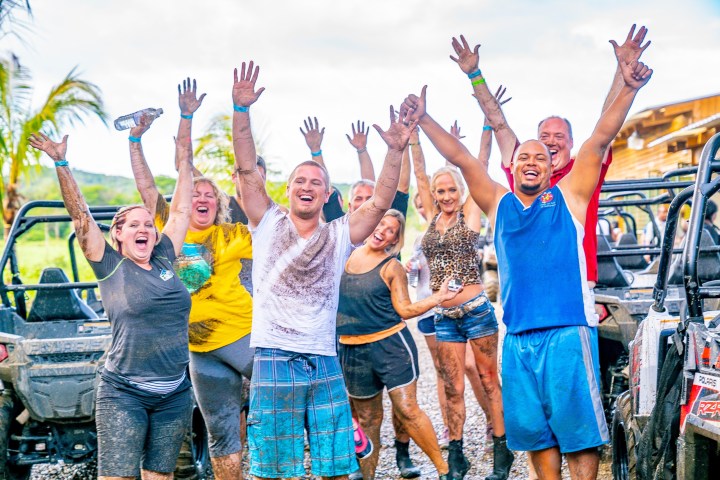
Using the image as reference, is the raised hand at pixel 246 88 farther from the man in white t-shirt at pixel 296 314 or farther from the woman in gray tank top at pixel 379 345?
the woman in gray tank top at pixel 379 345

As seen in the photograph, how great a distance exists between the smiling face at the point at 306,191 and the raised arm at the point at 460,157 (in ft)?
1.84

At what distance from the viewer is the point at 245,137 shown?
412cm

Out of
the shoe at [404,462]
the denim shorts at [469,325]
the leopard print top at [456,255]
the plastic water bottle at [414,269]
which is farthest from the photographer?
the plastic water bottle at [414,269]

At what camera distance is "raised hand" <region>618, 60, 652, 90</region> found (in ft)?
12.9

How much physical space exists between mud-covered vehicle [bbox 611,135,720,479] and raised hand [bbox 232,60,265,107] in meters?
2.10

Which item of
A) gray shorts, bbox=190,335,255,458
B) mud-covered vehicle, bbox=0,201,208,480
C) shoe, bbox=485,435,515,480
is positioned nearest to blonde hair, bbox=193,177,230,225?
gray shorts, bbox=190,335,255,458

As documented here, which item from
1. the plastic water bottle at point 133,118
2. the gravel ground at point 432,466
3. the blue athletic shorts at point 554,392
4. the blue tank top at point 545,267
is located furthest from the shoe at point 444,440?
the plastic water bottle at point 133,118

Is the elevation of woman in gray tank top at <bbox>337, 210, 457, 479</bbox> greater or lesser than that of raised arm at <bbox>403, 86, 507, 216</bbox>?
lesser

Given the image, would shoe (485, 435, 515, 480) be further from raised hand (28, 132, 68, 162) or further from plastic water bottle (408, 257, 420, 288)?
raised hand (28, 132, 68, 162)

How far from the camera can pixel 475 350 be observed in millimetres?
5781

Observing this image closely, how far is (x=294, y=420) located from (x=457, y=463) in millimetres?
1781

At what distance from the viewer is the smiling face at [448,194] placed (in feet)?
19.5

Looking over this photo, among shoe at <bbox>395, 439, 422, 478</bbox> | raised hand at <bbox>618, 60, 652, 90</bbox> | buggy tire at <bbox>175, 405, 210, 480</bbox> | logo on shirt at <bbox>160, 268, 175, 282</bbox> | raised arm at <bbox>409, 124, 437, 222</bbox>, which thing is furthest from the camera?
raised arm at <bbox>409, 124, 437, 222</bbox>

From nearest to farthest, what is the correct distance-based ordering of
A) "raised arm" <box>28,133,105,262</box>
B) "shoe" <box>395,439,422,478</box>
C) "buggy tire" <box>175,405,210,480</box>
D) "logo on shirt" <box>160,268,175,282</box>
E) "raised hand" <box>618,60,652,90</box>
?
"raised hand" <box>618,60,652,90</box> → "raised arm" <box>28,133,105,262</box> → "logo on shirt" <box>160,268,175,282</box> → "buggy tire" <box>175,405,210,480</box> → "shoe" <box>395,439,422,478</box>
